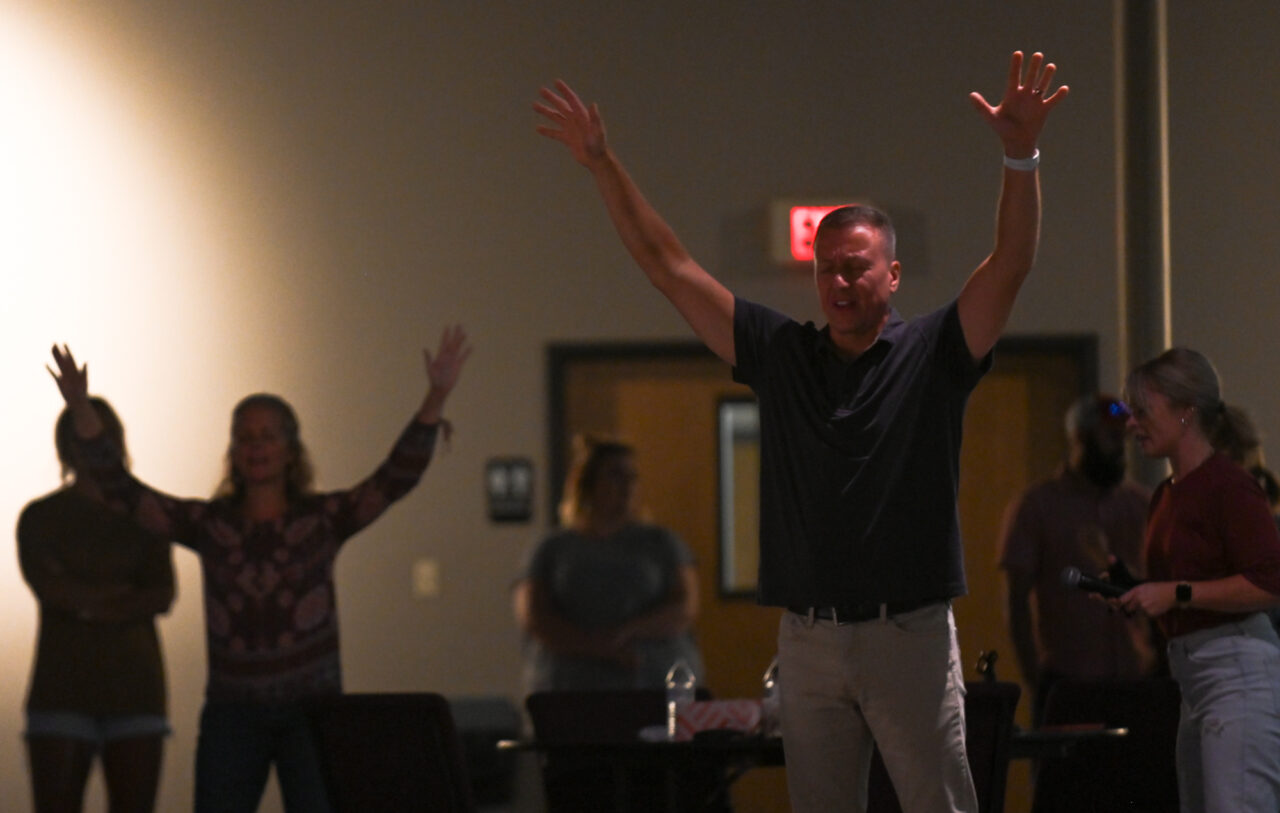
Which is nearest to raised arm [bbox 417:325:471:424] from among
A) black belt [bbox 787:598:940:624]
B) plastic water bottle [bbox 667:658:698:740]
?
plastic water bottle [bbox 667:658:698:740]

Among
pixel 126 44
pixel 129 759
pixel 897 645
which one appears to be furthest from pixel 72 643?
pixel 897 645

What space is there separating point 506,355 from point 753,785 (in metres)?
1.76

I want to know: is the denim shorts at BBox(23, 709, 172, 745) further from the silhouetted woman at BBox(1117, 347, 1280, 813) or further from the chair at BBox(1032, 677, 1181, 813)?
the silhouetted woman at BBox(1117, 347, 1280, 813)

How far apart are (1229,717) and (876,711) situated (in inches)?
40.1

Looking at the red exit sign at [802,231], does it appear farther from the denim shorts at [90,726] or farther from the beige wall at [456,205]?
the denim shorts at [90,726]

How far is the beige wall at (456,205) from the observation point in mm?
4973

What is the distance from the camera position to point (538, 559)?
4.53m

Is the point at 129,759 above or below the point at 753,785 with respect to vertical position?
above

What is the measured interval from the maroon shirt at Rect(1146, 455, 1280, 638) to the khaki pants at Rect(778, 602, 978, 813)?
91 centimetres

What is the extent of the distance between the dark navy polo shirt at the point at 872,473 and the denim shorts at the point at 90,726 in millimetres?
2296

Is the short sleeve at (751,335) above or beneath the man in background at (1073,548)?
above

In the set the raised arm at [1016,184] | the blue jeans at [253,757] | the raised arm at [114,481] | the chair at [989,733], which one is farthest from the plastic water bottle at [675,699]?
the raised arm at [1016,184]

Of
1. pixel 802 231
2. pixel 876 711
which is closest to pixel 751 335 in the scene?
pixel 876 711

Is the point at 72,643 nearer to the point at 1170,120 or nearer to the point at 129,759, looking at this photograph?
the point at 129,759
